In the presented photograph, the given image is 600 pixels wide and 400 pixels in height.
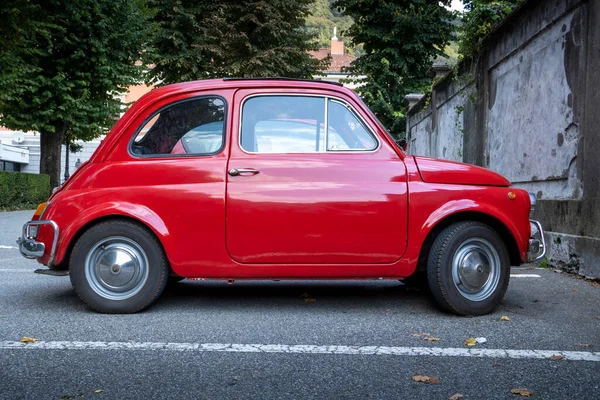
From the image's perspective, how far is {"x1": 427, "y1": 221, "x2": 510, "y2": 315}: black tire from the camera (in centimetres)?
461

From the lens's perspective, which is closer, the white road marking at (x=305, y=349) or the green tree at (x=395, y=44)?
the white road marking at (x=305, y=349)

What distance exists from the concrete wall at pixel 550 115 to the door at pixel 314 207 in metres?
3.05

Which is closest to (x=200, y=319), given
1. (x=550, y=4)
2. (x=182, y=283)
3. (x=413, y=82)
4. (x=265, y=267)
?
(x=265, y=267)

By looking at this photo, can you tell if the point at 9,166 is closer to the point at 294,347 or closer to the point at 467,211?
the point at 467,211

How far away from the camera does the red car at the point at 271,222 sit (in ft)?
15.1

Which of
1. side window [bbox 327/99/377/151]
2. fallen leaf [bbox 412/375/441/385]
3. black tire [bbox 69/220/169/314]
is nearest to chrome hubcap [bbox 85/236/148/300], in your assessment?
black tire [bbox 69/220/169/314]

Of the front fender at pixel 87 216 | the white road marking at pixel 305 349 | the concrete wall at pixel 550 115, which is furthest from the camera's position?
the concrete wall at pixel 550 115

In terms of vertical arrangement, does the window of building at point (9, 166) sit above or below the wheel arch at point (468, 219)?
above

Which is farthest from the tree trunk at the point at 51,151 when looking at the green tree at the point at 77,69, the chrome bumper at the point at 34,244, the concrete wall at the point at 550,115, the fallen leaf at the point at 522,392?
the fallen leaf at the point at 522,392

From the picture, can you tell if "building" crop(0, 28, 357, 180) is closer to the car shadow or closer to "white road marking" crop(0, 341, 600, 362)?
the car shadow

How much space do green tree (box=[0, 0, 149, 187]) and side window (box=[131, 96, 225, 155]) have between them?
52.1 ft

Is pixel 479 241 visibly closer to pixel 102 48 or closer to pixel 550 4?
pixel 550 4

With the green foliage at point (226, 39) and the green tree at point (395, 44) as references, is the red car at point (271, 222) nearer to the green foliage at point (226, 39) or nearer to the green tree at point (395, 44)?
the green tree at point (395, 44)

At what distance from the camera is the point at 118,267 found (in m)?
4.60
